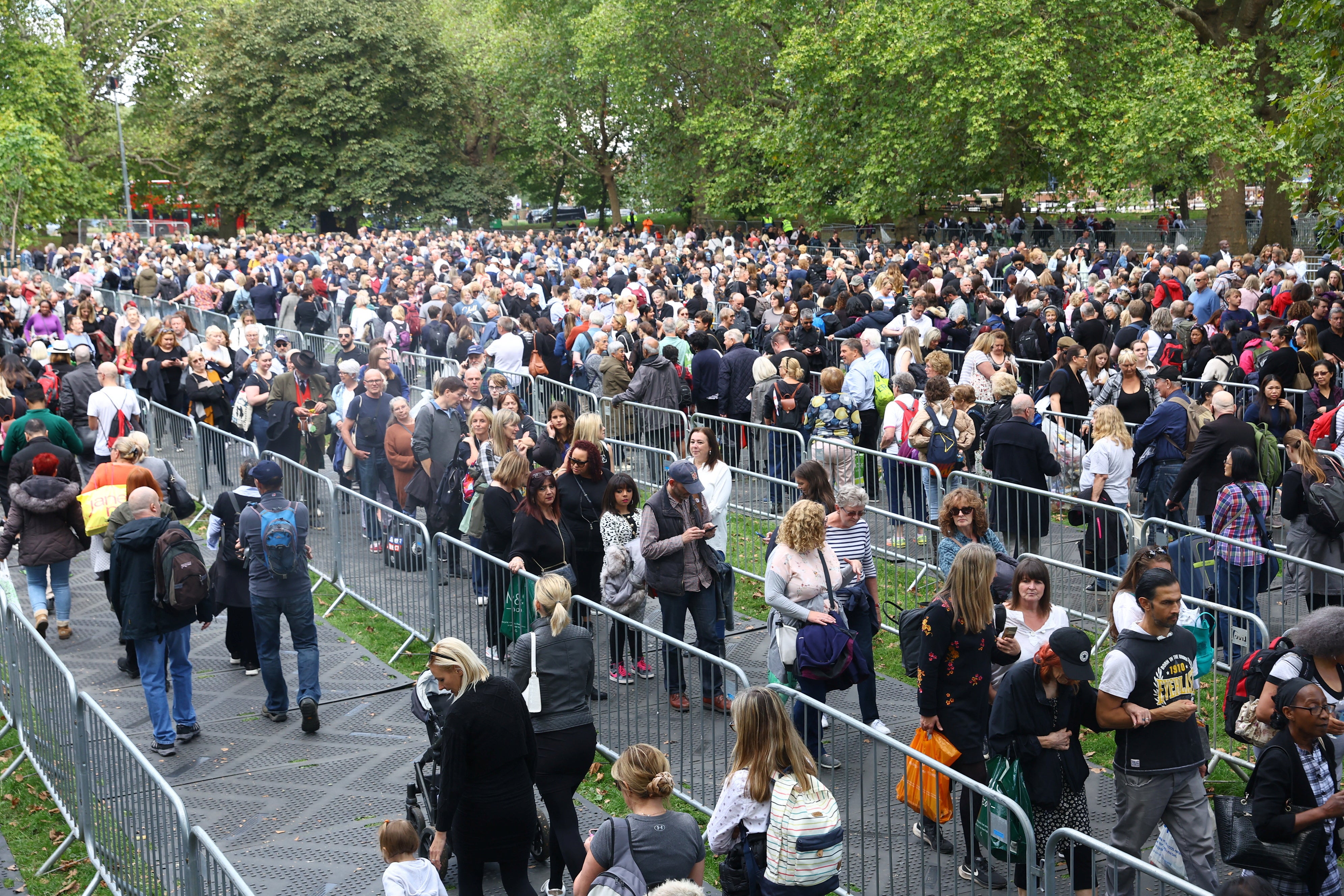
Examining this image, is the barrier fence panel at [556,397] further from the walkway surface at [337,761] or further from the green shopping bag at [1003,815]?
the green shopping bag at [1003,815]

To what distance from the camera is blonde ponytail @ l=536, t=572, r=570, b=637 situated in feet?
21.2

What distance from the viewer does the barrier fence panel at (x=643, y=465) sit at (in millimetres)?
12641

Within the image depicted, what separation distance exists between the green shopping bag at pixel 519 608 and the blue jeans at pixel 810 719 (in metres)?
1.89

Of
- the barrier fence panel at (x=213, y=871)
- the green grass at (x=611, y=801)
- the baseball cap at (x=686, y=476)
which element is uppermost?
the baseball cap at (x=686, y=476)

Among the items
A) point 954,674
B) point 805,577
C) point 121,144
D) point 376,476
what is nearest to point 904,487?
point 805,577

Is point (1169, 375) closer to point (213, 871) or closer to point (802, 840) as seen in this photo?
point (802, 840)

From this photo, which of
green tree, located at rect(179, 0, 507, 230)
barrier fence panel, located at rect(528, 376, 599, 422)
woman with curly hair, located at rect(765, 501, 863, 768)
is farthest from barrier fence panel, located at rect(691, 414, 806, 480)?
green tree, located at rect(179, 0, 507, 230)

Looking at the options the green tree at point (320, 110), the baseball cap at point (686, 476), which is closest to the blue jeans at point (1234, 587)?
the baseball cap at point (686, 476)

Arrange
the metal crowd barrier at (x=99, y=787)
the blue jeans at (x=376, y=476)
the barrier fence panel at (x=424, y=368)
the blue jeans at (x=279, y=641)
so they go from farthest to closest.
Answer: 1. the barrier fence panel at (x=424, y=368)
2. the blue jeans at (x=376, y=476)
3. the blue jeans at (x=279, y=641)
4. the metal crowd barrier at (x=99, y=787)

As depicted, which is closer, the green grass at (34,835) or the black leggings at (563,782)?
the black leggings at (563,782)

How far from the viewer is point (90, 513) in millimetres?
9750

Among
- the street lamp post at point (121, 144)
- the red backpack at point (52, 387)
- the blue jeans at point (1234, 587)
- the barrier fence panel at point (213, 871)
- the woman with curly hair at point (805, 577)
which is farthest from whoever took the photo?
the street lamp post at point (121, 144)

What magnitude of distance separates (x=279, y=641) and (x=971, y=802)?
4973 millimetres

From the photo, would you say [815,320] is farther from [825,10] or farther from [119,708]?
[825,10]
